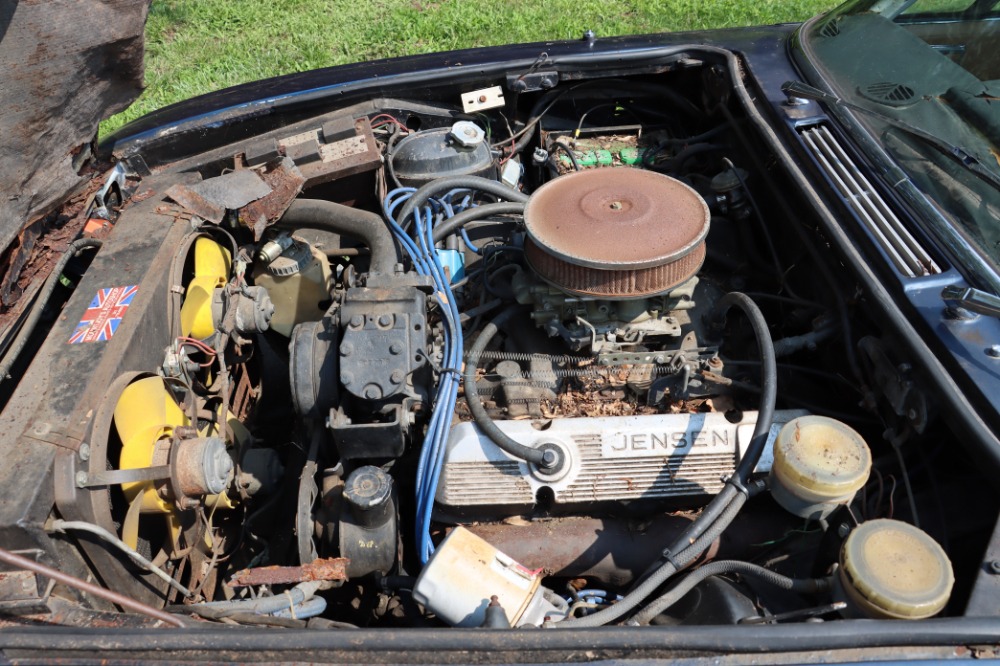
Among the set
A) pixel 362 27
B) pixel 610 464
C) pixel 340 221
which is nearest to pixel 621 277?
pixel 610 464

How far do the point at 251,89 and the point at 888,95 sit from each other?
2072 millimetres

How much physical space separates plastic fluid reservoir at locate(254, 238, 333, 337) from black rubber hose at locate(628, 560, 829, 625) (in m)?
1.42

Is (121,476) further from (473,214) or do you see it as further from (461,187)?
(461,187)

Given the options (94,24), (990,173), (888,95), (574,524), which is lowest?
(574,524)

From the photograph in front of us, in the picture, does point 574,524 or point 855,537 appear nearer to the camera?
point 855,537

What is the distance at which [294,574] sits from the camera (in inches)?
61.6

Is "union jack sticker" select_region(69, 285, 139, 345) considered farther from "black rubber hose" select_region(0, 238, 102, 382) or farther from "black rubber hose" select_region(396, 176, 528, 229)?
"black rubber hose" select_region(396, 176, 528, 229)

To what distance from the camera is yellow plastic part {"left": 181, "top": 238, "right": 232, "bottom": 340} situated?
1.92 m

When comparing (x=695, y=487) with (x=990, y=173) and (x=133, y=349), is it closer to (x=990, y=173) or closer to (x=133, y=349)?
(x=990, y=173)

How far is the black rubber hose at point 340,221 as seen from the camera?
212 centimetres

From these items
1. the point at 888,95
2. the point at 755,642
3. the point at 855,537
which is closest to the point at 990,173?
the point at 888,95

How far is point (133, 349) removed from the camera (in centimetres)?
162

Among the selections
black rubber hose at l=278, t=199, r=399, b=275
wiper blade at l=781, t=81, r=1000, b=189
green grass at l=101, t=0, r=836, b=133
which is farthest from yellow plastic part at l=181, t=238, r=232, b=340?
green grass at l=101, t=0, r=836, b=133

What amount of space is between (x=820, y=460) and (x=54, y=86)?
195 centimetres
